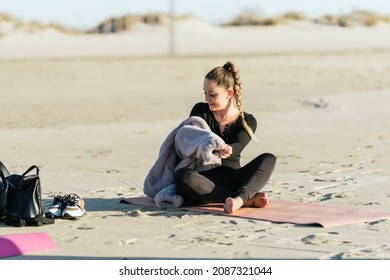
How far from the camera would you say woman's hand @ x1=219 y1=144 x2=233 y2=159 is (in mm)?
7772

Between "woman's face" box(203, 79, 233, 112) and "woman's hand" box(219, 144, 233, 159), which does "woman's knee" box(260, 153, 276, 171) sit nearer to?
"woman's hand" box(219, 144, 233, 159)

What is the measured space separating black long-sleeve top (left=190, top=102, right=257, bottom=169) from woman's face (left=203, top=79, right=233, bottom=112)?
6.2 inches

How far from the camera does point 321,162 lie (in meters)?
10.8

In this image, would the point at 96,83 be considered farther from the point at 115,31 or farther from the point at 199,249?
the point at 115,31

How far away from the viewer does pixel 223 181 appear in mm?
8086

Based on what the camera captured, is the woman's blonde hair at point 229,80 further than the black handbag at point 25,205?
Yes

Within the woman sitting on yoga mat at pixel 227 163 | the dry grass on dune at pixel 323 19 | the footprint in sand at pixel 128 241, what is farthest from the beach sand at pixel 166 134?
the dry grass on dune at pixel 323 19

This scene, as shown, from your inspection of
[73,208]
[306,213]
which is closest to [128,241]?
[73,208]

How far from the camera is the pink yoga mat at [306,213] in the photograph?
743cm

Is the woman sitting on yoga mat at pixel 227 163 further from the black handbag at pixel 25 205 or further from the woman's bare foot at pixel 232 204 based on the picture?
the black handbag at pixel 25 205

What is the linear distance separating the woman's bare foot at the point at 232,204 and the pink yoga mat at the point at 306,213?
4cm

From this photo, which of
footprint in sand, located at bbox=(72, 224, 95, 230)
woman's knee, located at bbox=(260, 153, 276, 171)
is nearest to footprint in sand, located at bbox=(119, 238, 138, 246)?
footprint in sand, located at bbox=(72, 224, 95, 230)

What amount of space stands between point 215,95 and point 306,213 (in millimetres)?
1163
